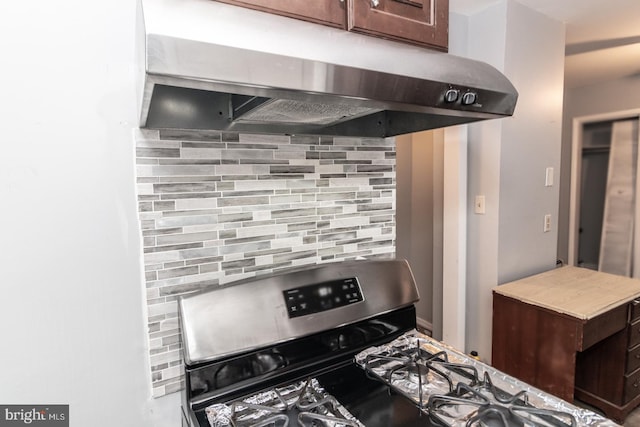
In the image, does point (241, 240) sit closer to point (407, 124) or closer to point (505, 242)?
point (407, 124)

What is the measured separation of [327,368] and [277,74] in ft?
2.65

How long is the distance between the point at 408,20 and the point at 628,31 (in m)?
2.51

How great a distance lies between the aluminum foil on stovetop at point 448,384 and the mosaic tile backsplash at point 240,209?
1.08ft

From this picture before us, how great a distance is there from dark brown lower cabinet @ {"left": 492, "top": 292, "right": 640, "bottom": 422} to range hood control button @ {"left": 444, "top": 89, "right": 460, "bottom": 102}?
1.43 meters

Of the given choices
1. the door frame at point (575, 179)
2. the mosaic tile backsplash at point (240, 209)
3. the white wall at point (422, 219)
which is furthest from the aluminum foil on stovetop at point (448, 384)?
the door frame at point (575, 179)

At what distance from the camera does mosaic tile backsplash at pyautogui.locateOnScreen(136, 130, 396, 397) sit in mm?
882

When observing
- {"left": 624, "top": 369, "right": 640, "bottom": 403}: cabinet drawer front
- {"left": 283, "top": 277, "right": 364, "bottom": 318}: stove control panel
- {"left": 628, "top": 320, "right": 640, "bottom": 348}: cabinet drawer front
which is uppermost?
{"left": 283, "top": 277, "right": 364, "bottom": 318}: stove control panel

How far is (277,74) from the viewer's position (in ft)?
1.83

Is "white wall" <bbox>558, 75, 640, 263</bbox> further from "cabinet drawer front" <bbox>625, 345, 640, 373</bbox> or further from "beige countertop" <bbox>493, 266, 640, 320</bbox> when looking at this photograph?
"cabinet drawer front" <bbox>625, 345, 640, 373</bbox>

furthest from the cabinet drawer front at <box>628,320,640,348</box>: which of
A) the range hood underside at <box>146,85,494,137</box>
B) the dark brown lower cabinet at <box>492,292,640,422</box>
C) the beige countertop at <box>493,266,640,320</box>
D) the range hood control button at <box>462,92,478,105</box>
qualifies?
the range hood control button at <box>462,92,478,105</box>

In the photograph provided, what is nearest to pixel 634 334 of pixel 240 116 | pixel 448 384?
pixel 448 384

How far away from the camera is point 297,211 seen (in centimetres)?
112

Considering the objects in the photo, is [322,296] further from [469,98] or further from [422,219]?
[422,219]

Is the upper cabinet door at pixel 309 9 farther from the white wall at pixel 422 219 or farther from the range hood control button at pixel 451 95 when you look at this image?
the white wall at pixel 422 219
